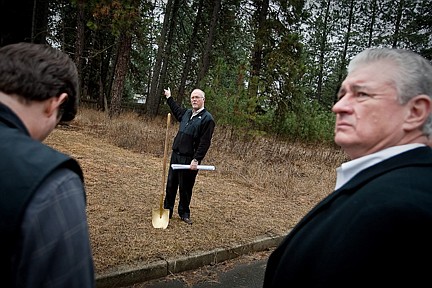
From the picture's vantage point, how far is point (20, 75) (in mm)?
1201

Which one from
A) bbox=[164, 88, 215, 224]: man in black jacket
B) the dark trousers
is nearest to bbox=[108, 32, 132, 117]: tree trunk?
bbox=[164, 88, 215, 224]: man in black jacket

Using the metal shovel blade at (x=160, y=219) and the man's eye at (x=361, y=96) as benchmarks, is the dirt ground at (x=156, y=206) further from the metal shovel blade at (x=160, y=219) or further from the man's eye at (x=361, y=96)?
the man's eye at (x=361, y=96)

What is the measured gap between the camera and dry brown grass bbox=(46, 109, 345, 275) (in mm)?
4566

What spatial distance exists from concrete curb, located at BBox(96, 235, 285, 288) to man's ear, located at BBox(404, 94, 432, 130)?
125 inches

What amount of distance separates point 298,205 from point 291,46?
855 cm

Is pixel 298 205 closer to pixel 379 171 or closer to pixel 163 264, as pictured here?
pixel 163 264

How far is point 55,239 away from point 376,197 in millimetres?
994

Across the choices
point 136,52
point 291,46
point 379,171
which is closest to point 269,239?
point 379,171

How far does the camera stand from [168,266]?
402 centimetres

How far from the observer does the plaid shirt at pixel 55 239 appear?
0.98 metres

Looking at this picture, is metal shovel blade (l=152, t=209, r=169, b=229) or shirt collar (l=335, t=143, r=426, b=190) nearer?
shirt collar (l=335, t=143, r=426, b=190)

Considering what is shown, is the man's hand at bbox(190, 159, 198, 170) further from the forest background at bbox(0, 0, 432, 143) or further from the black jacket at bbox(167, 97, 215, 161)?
the forest background at bbox(0, 0, 432, 143)

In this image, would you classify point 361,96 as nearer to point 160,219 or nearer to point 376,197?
point 376,197

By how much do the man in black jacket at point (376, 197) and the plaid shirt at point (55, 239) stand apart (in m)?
A: 0.73
